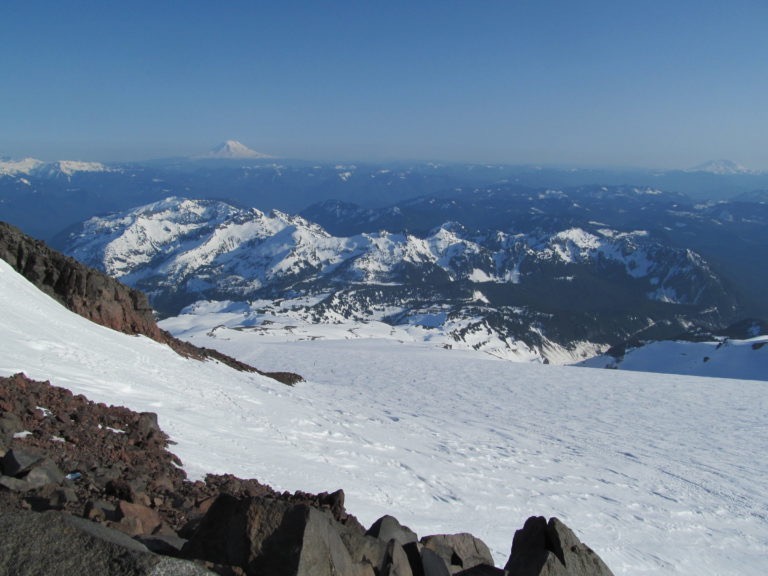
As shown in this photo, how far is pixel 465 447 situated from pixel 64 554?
69.6 feet

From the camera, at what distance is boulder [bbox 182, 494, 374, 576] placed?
Answer: 550cm

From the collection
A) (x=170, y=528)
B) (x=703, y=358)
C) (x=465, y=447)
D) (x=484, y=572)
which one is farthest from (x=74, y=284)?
(x=703, y=358)

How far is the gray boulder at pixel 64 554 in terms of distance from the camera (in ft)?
13.5

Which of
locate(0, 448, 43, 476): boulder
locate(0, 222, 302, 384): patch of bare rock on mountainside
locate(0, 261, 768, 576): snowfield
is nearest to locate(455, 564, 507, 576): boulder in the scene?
locate(0, 261, 768, 576): snowfield

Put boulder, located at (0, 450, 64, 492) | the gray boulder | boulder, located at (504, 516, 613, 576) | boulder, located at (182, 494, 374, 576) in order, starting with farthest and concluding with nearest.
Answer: boulder, located at (0, 450, 64, 492) → boulder, located at (504, 516, 613, 576) → boulder, located at (182, 494, 374, 576) → the gray boulder

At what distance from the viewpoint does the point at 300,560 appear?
5.44m

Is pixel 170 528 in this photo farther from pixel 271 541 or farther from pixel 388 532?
pixel 388 532

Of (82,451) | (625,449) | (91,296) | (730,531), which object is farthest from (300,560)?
(91,296)

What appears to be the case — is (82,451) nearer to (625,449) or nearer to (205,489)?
(205,489)

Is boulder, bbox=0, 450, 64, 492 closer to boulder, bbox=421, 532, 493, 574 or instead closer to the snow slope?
boulder, bbox=421, 532, 493, 574

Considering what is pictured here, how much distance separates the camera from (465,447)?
2380cm

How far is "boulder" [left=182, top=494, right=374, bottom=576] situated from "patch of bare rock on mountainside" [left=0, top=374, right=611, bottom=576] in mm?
11

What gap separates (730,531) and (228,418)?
17.9m

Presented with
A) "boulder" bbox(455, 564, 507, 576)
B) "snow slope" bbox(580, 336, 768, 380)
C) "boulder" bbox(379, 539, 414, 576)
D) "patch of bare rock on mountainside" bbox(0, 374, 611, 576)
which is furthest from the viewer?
"snow slope" bbox(580, 336, 768, 380)
